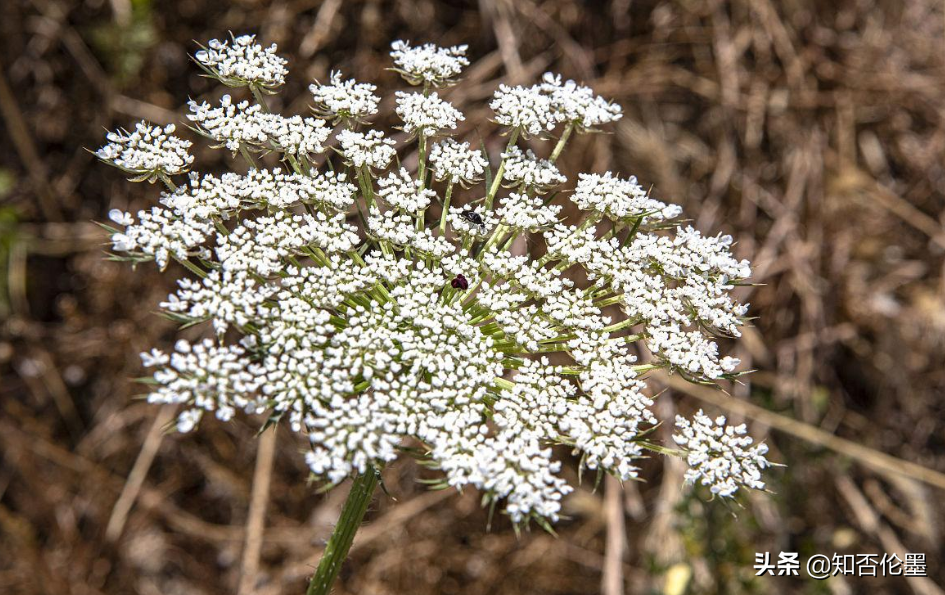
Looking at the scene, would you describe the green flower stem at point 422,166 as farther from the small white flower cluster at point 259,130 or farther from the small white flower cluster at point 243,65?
the small white flower cluster at point 243,65

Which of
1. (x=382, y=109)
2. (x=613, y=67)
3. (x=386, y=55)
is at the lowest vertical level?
(x=382, y=109)

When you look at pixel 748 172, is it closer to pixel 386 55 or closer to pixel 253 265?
pixel 386 55

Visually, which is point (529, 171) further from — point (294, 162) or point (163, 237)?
point (163, 237)

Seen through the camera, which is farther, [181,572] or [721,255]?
[181,572]

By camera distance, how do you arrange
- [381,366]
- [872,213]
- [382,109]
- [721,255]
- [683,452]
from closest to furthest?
[381,366], [683,452], [721,255], [382,109], [872,213]

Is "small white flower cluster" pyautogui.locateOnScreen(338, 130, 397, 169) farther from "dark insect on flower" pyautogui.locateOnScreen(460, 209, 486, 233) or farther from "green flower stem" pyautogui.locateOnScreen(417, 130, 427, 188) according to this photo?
"dark insect on flower" pyautogui.locateOnScreen(460, 209, 486, 233)

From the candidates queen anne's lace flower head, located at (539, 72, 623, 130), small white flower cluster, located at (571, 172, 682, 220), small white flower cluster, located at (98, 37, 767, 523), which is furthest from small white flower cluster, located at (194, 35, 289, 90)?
small white flower cluster, located at (571, 172, 682, 220)

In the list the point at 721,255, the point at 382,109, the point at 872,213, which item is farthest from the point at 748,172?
the point at 721,255
